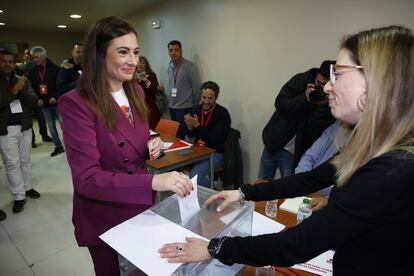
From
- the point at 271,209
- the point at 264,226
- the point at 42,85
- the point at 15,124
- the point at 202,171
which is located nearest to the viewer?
the point at 264,226

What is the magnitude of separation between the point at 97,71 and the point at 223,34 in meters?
2.83

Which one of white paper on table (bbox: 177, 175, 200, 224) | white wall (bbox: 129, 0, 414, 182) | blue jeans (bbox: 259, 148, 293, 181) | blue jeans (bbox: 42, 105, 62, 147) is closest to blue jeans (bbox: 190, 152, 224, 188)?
blue jeans (bbox: 259, 148, 293, 181)

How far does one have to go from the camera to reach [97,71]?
3.55 ft

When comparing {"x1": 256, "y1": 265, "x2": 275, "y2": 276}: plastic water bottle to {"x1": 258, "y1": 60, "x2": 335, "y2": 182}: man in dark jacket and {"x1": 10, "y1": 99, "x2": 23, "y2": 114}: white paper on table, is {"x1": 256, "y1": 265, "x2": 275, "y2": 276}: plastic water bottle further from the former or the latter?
{"x1": 10, "y1": 99, "x2": 23, "y2": 114}: white paper on table

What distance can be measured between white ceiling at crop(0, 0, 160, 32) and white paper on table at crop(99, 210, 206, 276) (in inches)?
155

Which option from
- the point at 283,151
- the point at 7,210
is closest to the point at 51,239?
the point at 7,210

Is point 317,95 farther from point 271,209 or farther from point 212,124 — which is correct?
point 212,124

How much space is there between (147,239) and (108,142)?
1.35 ft

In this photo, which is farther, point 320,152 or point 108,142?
point 320,152

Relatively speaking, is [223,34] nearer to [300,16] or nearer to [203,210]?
[300,16]

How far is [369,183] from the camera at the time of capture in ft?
1.92

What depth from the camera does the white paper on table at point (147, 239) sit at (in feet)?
2.55

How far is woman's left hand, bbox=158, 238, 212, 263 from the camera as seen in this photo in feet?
2.47

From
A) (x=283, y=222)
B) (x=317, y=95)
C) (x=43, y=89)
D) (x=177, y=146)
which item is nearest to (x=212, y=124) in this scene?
(x=177, y=146)
